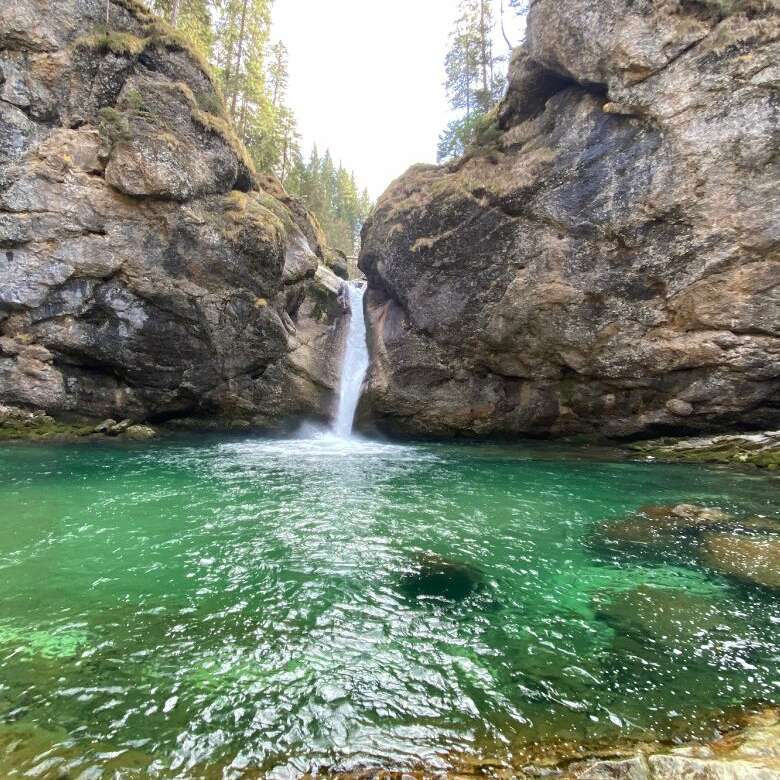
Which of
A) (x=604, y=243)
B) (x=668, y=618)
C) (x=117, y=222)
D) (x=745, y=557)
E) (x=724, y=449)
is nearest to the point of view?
(x=668, y=618)

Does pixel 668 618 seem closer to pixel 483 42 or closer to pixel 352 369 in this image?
pixel 352 369

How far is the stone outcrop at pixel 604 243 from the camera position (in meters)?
15.9

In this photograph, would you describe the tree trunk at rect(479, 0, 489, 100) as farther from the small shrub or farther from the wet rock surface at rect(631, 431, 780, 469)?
the wet rock surface at rect(631, 431, 780, 469)

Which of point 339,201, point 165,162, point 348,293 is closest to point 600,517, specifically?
point 165,162

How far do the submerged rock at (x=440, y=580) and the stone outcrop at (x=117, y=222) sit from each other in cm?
1718

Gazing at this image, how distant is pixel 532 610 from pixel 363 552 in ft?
10.1

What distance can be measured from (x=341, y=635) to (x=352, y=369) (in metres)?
21.7

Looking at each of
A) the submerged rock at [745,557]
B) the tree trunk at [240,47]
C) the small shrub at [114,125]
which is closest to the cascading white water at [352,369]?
the small shrub at [114,125]

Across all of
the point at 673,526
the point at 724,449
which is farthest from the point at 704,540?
the point at 724,449

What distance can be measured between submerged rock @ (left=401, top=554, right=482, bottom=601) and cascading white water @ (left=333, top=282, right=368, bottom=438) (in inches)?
700

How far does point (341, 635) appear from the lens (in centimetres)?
568

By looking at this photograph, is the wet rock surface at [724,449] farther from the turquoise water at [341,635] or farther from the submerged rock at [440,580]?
the submerged rock at [440,580]

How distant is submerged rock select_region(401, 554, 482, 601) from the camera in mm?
6801

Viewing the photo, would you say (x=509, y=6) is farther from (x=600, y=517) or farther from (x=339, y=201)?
(x=339, y=201)
